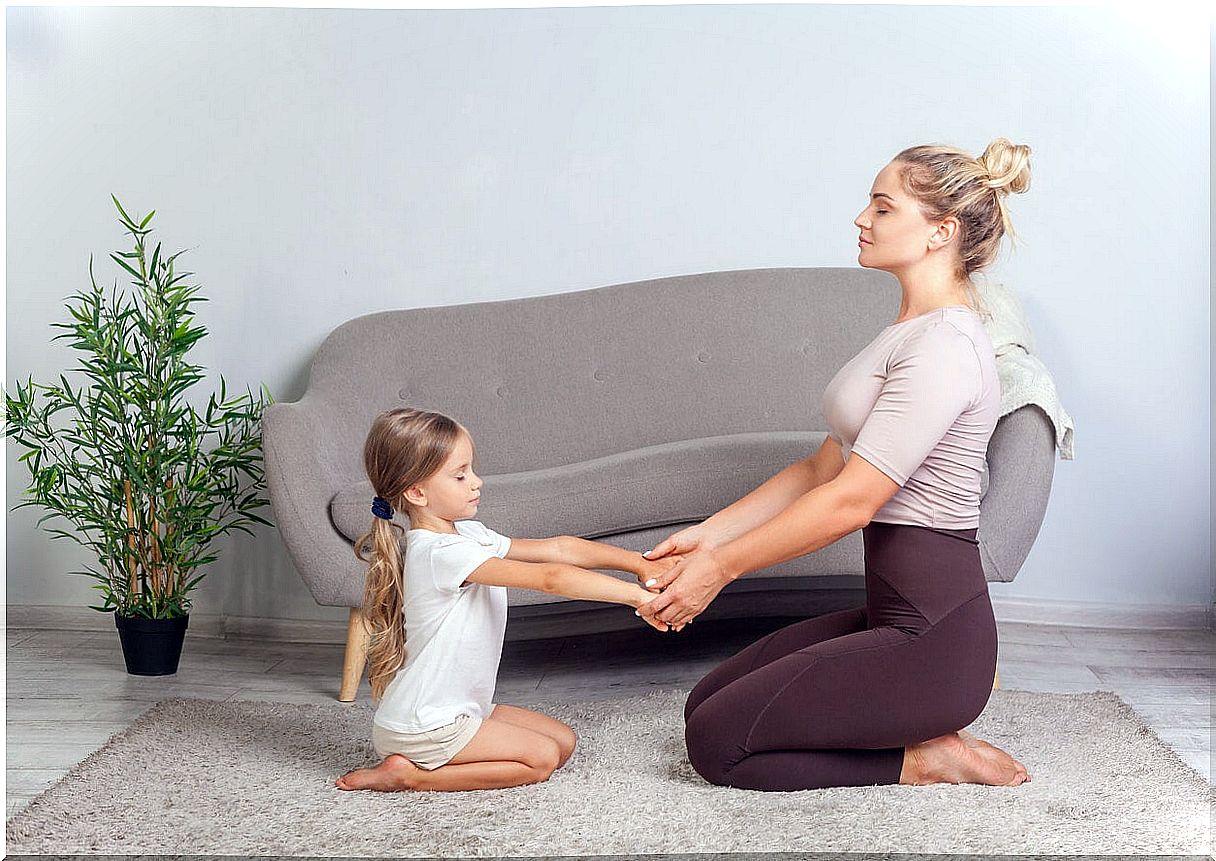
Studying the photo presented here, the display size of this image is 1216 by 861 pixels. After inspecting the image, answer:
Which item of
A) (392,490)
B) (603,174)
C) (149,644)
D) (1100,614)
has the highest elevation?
(603,174)

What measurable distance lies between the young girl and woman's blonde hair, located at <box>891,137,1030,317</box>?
737 millimetres

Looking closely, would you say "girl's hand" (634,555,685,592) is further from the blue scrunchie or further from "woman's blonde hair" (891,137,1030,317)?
"woman's blonde hair" (891,137,1030,317)

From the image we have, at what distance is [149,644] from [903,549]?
1.72 m

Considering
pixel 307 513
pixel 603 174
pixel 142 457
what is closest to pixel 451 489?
pixel 307 513

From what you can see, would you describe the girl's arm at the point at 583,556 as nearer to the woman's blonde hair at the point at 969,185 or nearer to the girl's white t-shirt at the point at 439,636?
the girl's white t-shirt at the point at 439,636

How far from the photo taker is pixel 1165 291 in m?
3.03

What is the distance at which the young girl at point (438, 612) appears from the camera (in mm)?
1778

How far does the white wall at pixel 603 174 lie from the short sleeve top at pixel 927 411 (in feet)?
4.38

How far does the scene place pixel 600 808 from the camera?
1.72 m

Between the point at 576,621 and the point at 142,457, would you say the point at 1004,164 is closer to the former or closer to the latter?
the point at 576,621

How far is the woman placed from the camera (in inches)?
68.4

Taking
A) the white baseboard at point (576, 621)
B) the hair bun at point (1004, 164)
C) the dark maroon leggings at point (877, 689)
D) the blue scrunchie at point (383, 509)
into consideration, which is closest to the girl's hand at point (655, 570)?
the dark maroon leggings at point (877, 689)

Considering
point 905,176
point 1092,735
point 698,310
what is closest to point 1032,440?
point 1092,735

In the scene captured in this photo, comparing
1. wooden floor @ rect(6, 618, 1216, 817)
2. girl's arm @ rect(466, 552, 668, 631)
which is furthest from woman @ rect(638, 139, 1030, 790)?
wooden floor @ rect(6, 618, 1216, 817)
